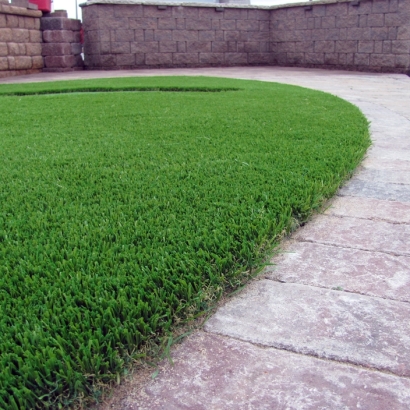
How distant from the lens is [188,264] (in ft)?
4.82

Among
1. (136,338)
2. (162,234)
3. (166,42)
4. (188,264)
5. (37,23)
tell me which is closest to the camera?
(136,338)

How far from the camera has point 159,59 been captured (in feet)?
Answer: 40.3

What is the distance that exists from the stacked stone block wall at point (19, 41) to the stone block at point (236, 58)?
15.8ft

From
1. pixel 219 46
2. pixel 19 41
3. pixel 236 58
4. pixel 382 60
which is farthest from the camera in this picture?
pixel 236 58

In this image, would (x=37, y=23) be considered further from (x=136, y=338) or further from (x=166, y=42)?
(x=136, y=338)

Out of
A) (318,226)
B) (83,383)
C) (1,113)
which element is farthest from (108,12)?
(83,383)

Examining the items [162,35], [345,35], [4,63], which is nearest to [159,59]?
[162,35]

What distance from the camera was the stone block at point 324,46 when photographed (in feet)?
38.7

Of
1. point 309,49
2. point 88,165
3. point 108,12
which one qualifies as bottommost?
point 88,165

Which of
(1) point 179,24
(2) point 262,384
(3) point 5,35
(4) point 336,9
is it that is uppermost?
(4) point 336,9

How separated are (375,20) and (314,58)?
6.01ft

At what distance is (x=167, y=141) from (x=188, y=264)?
73.6 inches

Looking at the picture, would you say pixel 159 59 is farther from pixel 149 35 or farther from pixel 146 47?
pixel 149 35

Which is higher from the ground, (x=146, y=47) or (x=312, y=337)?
(x=146, y=47)
